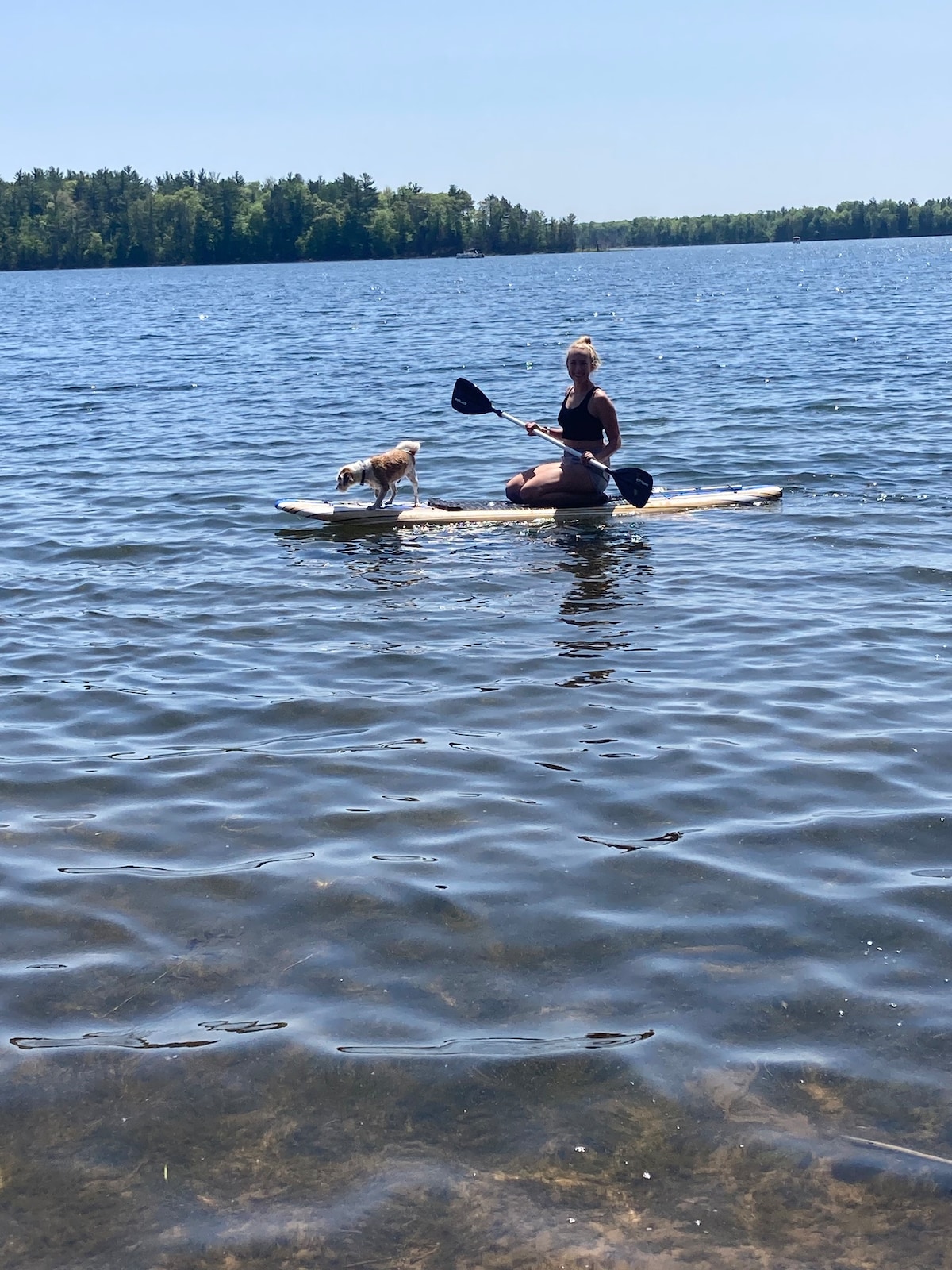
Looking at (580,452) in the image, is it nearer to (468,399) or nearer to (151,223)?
(468,399)

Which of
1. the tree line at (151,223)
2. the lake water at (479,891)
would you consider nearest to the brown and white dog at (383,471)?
the lake water at (479,891)

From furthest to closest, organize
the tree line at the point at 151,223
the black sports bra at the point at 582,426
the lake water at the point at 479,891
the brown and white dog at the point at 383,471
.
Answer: the tree line at the point at 151,223 → the black sports bra at the point at 582,426 → the brown and white dog at the point at 383,471 → the lake water at the point at 479,891

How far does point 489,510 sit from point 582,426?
52.6 inches

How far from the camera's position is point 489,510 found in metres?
13.4

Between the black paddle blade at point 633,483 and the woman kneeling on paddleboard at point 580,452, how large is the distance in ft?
0.91

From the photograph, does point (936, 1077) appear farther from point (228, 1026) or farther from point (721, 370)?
point (721, 370)

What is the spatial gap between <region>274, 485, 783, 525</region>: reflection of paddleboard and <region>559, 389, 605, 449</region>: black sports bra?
2.26 feet

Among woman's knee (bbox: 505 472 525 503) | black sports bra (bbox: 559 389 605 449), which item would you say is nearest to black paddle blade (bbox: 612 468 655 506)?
black sports bra (bbox: 559 389 605 449)

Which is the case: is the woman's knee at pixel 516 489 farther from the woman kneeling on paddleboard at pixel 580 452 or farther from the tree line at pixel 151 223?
the tree line at pixel 151 223

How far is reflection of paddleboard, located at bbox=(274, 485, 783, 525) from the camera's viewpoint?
13.2 metres

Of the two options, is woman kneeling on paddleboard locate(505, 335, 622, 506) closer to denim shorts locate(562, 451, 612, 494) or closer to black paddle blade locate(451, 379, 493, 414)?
denim shorts locate(562, 451, 612, 494)

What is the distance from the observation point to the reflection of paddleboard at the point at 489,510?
13.2 m

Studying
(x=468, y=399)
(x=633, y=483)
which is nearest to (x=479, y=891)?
(x=633, y=483)

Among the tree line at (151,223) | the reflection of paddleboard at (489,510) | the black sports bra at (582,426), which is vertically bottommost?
the reflection of paddleboard at (489,510)
